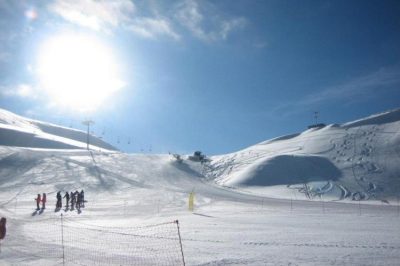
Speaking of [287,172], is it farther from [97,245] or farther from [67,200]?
[97,245]

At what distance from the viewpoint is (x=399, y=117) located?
7994cm

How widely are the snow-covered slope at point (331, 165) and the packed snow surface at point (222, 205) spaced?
0.55ft


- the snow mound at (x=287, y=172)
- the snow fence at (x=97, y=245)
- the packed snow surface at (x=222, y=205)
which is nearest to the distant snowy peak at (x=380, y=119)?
the packed snow surface at (x=222, y=205)

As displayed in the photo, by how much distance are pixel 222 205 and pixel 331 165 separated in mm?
30504

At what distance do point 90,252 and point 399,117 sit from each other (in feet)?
262

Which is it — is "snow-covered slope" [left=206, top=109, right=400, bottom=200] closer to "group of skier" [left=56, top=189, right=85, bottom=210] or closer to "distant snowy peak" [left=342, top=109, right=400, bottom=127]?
"distant snowy peak" [left=342, top=109, right=400, bottom=127]

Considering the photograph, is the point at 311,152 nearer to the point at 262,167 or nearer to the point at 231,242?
the point at 262,167

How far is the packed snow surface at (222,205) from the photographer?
1309 cm

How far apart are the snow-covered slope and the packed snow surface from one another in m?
0.17

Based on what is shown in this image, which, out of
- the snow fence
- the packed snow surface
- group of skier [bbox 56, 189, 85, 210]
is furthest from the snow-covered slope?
the snow fence

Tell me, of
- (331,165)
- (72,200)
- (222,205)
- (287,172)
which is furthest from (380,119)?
(72,200)

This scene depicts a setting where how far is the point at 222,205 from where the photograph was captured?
3691 centimetres

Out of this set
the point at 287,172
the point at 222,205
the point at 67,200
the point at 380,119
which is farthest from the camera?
the point at 380,119

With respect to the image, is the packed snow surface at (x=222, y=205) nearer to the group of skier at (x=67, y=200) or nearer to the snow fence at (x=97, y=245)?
the snow fence at (x=97, y=245)
